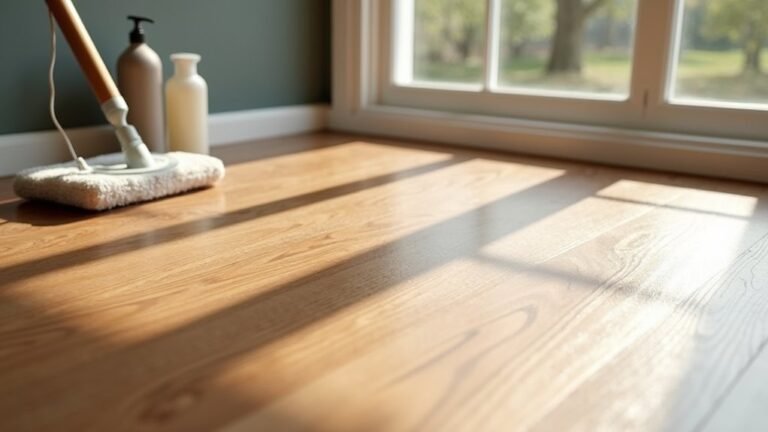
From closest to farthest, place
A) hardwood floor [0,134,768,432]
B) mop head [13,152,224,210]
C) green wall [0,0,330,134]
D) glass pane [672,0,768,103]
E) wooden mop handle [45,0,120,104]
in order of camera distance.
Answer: hardwood floor [0,134,768,432]
mop head [13,152,224,210]
wooden mop handle [45,0,120,104]
green wall [0,0,330,134]
glass pane [672,0,768,103]

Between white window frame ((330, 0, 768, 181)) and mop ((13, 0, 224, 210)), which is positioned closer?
mop ((13, 0, 224, 210))

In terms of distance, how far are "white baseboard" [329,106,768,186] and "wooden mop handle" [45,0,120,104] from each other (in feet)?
3.20

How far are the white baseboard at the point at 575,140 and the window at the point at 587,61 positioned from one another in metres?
0.05

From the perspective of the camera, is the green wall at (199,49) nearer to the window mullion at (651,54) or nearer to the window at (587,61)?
the window at (587,61)

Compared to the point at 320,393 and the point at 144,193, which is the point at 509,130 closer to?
the point at 144,193

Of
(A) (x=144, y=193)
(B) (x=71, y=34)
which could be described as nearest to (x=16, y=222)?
(A) (x=144, y=193)

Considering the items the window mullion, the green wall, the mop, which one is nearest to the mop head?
the mop

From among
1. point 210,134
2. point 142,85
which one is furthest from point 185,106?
point 210,134

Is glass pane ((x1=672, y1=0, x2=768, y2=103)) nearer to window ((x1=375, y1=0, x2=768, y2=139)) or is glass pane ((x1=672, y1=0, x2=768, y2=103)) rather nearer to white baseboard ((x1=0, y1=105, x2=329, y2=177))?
window ((x1=375, y1=0, x2=768, y2=139))

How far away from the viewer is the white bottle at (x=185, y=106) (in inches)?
69.8

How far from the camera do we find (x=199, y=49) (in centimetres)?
203

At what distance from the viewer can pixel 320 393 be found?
28.7 inches

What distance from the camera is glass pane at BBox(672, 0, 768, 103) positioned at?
1752mm

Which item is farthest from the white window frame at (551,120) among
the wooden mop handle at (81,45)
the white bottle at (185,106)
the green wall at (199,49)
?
the wooden mop handle at (81,45)
